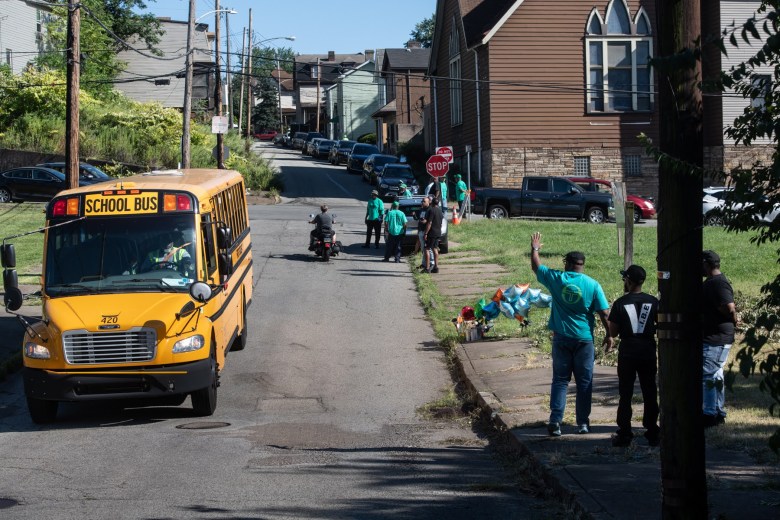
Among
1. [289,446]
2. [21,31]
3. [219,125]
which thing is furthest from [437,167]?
[21,31]

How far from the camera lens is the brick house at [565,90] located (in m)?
41.8

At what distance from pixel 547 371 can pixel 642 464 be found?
4.60m

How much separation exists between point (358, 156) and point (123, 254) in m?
48.3

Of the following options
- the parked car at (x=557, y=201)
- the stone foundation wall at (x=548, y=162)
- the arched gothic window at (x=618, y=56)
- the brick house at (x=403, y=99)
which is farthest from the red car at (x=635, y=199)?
the brick house at (x=403, y=99)

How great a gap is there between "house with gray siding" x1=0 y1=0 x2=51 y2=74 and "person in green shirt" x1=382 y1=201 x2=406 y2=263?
33950 millimetres

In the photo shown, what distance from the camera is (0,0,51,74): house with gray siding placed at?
177 feet

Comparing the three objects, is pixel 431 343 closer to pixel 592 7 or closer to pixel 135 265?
pixel 135 265

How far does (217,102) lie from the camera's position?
45.9 metres

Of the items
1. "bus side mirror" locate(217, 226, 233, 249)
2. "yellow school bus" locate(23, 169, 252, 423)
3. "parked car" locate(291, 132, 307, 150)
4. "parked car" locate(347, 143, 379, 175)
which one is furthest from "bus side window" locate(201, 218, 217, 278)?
"parked car" locate(291, 132, 307, 150)

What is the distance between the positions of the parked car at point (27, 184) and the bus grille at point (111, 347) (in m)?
28.8

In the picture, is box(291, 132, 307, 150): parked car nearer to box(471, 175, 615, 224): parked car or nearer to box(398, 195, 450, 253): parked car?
box(471, 175, 615, 224): parked car

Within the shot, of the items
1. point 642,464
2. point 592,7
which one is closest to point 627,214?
point 642,464

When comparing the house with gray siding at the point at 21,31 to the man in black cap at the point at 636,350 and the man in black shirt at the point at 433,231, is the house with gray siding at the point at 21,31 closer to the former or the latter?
the man in black shirt at the point at 433,231

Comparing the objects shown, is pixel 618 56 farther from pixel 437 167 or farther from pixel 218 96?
pixel 218 96
